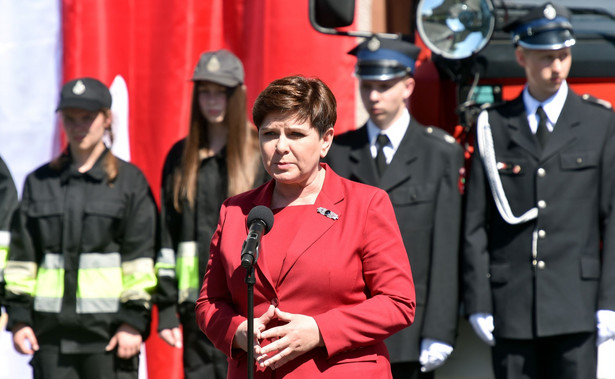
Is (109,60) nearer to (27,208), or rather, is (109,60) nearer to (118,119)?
(118,119)

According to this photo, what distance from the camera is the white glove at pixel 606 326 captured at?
4125mm

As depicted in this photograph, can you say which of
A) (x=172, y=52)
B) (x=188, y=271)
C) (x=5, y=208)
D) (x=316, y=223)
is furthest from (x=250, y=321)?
(x=172, y=52)

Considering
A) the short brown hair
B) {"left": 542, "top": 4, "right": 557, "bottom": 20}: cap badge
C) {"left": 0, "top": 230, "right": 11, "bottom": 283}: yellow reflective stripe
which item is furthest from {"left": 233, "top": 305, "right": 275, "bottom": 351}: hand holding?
{"left": 0, "top": 230, "right": 11, "bottom": 283}: yellow reflective stripe

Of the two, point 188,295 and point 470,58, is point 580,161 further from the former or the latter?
point 188,295

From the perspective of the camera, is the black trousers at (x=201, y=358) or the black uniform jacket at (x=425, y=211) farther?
the black trousers at (x=201, y=358)

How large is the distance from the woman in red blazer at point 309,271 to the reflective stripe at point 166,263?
5.79ft

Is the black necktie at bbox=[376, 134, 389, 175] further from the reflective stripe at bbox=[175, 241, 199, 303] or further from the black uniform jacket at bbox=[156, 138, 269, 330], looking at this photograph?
the reflective stripe at bbox=[175, 241, 199, 303]

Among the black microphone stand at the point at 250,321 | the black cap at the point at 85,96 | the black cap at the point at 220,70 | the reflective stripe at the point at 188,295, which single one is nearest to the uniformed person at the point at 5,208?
the black cap at the point at 85,96

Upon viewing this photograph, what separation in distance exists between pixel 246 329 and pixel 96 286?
2.00 m

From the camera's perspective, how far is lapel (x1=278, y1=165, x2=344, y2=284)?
2.81 m

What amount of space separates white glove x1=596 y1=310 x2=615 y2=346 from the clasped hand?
5.99 ft

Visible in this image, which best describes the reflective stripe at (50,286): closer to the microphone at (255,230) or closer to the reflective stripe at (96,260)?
the reflective stripe at (96,260)

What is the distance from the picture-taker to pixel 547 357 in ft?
14.0

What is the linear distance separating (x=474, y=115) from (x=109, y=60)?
94.8 inches
